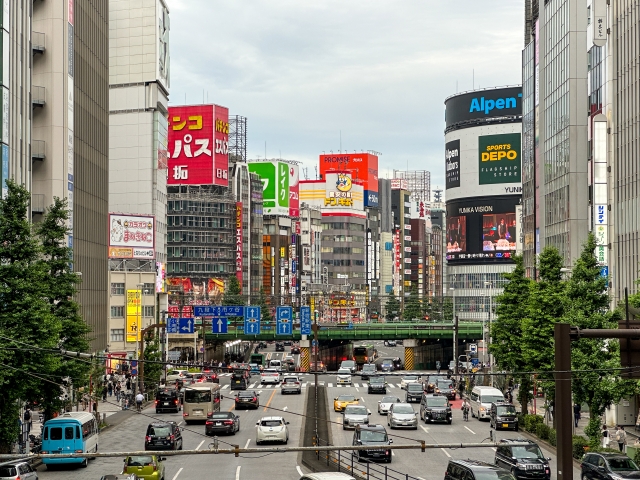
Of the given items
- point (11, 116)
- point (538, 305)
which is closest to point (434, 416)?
point (538, 305)

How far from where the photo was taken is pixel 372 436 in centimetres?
4631

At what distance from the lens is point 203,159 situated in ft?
623

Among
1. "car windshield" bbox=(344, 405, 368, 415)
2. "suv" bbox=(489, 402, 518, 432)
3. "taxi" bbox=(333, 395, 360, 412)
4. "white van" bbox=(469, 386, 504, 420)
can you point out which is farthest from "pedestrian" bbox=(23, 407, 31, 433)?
"white van" bbox=(469, 386, 504, 420)

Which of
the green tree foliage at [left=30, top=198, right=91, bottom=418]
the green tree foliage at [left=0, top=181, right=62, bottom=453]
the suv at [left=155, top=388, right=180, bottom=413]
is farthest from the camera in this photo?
the suv at [left=155, top=388, right=180, bottom=413]

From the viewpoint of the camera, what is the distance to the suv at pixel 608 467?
126 ft

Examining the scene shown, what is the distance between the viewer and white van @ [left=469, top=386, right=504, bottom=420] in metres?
67.8

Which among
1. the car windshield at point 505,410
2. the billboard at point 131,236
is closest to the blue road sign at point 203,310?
the billboard at point 131,236

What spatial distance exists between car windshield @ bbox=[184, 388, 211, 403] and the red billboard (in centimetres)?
12218

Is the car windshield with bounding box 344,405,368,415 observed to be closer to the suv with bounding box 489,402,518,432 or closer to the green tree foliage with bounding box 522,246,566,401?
the suv with bounding box 489,402,518,432

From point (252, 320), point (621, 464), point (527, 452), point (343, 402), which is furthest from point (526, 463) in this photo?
point (252, 320)

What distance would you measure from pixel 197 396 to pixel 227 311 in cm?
3681

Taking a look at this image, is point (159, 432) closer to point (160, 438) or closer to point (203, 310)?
point (160, 438)

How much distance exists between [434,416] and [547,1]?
50.3 meters

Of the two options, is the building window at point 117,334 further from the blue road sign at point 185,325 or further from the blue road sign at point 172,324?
the blue road sign at point 185,325
